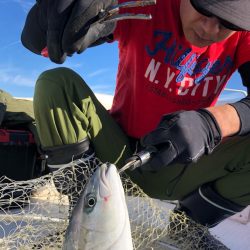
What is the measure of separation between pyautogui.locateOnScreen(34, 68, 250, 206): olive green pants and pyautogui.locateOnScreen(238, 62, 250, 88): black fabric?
27cm

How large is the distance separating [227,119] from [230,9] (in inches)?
16.7

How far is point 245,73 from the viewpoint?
204 cm

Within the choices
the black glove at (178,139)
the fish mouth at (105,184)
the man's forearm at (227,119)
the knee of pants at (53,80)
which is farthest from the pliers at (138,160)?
the knee of pants at (53,80)

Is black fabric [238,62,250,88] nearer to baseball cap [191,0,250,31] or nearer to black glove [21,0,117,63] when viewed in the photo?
baseball cap [191,0,250,31]

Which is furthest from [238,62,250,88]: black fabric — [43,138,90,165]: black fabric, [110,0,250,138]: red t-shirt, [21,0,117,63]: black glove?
[43,138,90,165]: black fabric

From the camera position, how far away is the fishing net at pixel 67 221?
1.78 m

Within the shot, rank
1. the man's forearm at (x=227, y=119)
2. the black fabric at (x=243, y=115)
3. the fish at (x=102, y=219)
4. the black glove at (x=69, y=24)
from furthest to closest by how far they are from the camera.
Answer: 1. the black fabric at (x=243, y=115)
2. the man's forearm at (x=227, y=119)
3. the black glove at (x=69, y=24)
4. the fish at (x=102, y=219)

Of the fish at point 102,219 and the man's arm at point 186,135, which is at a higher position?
the man's arm at point 186,135

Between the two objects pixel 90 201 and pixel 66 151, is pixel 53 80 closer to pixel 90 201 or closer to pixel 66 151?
pixel 66 151

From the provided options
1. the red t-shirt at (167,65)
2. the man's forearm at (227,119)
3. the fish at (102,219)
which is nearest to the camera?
the fish at (102,219)

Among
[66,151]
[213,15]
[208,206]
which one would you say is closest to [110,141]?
[66,151]

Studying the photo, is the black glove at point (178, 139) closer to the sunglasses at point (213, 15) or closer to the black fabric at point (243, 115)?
the black fabric at point (243, 115)

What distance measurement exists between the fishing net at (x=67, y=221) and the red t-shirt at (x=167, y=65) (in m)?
0.37

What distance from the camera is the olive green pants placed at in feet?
6.19
